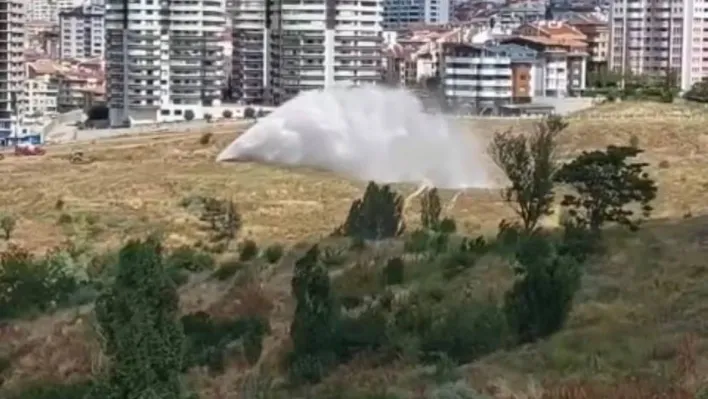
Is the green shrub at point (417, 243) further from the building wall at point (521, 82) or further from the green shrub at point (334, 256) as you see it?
the building wall at point (521, 82)

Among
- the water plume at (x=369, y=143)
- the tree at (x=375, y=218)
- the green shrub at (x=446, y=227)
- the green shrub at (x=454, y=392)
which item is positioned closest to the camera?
the green shrub at (x=454, y=392)

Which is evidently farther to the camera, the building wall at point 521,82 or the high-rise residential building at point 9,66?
the high-rise residential building at point 9,66

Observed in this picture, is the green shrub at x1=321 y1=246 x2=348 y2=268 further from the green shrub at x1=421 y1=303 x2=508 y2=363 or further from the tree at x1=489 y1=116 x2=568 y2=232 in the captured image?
the green shrub at x1=421 y1=303 x2=508 y2=363

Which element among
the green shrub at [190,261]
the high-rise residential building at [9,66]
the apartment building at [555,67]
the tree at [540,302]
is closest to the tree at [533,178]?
the green shrub at [190,261]

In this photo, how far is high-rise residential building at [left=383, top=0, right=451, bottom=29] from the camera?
383ft

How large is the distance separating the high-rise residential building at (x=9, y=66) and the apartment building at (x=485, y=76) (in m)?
17.3

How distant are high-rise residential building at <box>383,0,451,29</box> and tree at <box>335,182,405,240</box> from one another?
95813 mm

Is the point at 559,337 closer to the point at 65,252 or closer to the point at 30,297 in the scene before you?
the point at 30,297

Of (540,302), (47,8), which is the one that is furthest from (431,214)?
(47,8)

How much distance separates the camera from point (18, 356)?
45.2 ft

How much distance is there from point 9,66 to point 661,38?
29.6 m

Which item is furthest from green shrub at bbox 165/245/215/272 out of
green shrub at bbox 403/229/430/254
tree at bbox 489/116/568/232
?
tree at bbox 489/116/568/232

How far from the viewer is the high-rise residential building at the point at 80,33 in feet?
318

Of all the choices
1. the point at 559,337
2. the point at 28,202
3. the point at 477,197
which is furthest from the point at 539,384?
the point at 28,202
